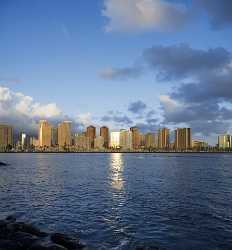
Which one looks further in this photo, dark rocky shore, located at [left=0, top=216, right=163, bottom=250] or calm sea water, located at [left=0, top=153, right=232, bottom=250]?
calm sea water, located at [left=0, top=153, right=232, bottom=250]

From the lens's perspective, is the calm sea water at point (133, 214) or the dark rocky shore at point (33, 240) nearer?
the dark rocky shore at point (33, 240)

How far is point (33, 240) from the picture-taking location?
2686 cm

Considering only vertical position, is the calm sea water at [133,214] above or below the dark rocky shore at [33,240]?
below

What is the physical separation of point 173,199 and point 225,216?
1250 centimetres

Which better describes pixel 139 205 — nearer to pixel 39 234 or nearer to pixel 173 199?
pixel 173 199

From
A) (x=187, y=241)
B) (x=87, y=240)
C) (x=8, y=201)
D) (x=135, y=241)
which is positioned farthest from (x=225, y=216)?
(x=8, y=201)

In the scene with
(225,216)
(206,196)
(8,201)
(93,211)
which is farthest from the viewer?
(206,196)

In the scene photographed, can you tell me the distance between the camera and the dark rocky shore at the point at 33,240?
82.6 feet

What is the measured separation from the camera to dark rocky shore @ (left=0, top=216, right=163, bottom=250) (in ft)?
82.6

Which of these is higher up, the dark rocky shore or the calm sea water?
the dark rocky shore

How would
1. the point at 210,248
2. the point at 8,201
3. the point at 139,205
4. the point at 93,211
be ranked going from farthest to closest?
the point at 8,201 < the point at 139,205 < the point at 93,211 < the point at 210,248

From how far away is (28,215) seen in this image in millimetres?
38875

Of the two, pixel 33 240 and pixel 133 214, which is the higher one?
pixel 33 240

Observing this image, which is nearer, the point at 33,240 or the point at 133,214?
the point at 33,240
